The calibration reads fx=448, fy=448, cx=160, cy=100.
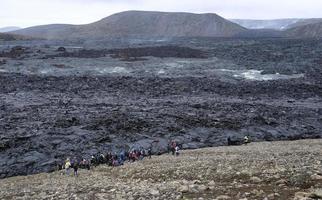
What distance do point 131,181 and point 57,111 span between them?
2096cm

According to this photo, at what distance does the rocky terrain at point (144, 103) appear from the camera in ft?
117

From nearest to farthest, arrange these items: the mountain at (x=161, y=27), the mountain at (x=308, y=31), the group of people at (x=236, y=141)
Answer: the group of people at (x=236, y=141) → the mountain at (x=308, y=31) → the mountain at (x=161, y=27)

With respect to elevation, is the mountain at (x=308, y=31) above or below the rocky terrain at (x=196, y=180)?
above

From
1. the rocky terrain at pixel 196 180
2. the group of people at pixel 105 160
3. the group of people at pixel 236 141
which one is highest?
the rocky terrain at pixel 196 180

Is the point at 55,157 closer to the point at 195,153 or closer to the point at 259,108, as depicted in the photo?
the point at 195,153

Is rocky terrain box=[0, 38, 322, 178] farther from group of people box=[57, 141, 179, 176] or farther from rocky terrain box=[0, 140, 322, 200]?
rocky terrain box=[0, 140, 322, 200]

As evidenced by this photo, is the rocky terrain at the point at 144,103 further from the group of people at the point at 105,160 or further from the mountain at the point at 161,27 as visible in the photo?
the mountain at the point at 161,27

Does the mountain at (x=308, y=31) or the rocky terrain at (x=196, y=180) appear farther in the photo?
the mountain at (x=308, y=31)

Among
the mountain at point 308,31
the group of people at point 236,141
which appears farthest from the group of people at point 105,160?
the mountain at point 308,31

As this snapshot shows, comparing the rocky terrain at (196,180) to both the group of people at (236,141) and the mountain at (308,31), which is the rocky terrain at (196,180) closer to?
the group of people at (236,141)

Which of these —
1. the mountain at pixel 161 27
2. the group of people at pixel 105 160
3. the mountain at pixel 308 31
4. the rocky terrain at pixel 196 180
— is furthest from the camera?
the mountain at pixel 161 27

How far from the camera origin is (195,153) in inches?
1261

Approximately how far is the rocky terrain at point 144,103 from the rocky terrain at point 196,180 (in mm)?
5236

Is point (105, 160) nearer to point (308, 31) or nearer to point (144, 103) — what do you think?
point (144, 103)
